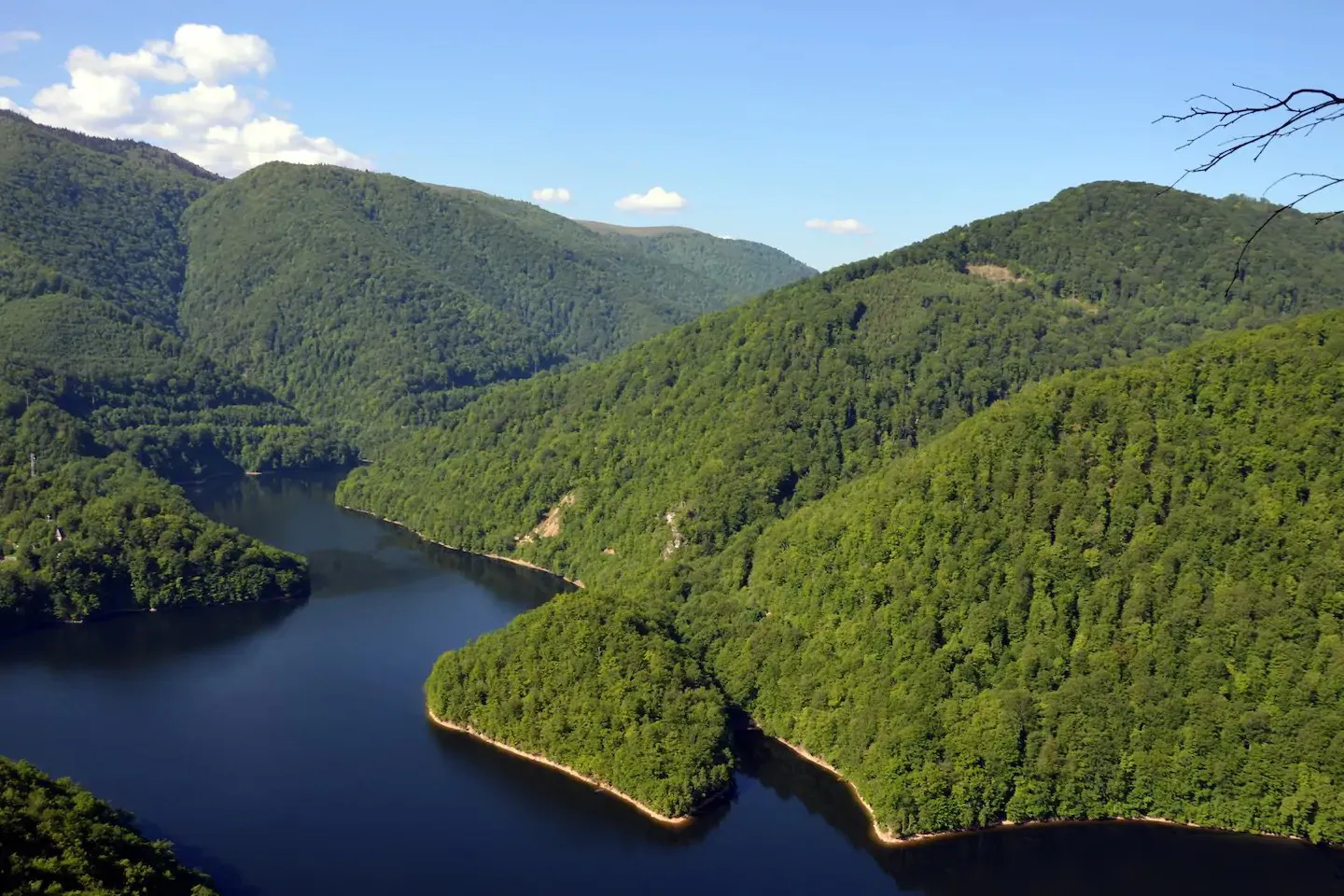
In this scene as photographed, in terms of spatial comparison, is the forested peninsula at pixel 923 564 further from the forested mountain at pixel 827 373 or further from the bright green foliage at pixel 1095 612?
the forested mountain at pixel 827 373

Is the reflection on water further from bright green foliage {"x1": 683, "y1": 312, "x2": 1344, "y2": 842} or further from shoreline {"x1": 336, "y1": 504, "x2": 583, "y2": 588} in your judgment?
bright green foliage {"x1": 683, "y1": 312, "x2": 1344, "y2": 842}

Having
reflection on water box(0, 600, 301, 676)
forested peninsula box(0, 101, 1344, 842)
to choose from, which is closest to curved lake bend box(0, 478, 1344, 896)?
reflection on water box(0, 600, 301, 676)

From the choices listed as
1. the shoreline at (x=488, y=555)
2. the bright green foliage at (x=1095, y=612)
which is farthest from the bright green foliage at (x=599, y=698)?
the shoreline at (x=488, y=555)

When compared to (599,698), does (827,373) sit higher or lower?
higher

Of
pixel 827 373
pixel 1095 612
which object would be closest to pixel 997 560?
pixel 1095 612

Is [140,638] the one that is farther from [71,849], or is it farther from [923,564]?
[923,564]

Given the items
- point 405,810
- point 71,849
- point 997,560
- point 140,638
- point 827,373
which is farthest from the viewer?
point 827,373
